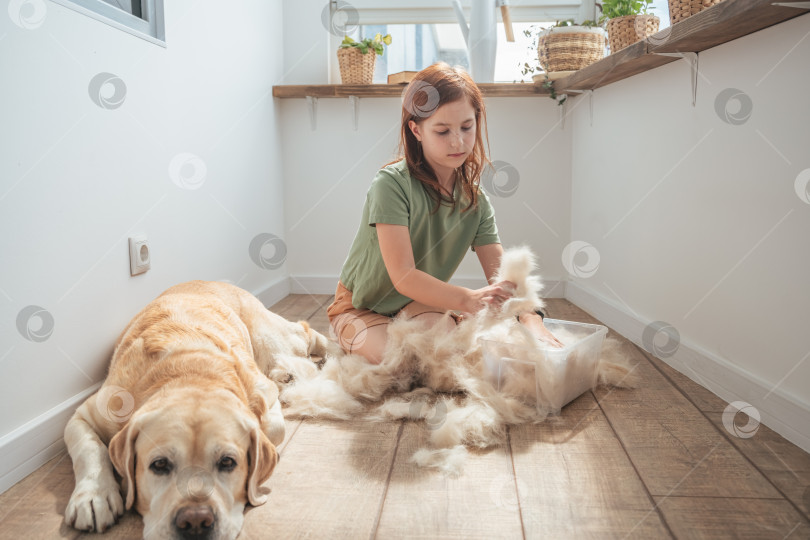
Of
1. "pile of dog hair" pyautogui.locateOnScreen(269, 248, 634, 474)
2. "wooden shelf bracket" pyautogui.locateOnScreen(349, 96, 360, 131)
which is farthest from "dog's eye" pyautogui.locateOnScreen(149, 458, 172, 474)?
"wooden shelf bracket" pyautogui.locateOnScreen(349, 96, 360, 131)

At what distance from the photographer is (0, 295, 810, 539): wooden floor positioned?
4.09ft

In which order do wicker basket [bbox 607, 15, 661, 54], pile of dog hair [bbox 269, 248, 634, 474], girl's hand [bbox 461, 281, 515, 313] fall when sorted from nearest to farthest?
pile of dog hair [bbox 269, 248, 634, 474] < girl's hand [bbox 461, 281, 515, 313] < wicker basket [bbox 607, 15, 661, 54]

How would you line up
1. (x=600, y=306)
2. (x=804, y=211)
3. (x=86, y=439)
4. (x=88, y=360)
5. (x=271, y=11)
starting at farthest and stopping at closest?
1. (x=271, y=11)
2. (x=600, y=306)
3. (x=88, y=360)
4. (x=804, y=211)
5. (x=86, y=439)

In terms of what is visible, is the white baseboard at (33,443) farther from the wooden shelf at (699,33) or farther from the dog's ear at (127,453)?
the wooden shelf at (699,33)

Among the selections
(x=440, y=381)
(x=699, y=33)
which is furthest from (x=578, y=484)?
(x=699, y=33)

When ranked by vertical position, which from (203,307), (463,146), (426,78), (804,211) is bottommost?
(203,307)

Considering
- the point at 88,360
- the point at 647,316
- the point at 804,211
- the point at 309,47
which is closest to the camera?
the point at 804,211

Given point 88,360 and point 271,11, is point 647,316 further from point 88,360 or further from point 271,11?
point 271,11

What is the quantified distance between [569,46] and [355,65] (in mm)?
1092

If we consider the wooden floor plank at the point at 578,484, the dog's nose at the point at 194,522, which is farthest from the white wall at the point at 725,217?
the dog's nose at the point at 194,522

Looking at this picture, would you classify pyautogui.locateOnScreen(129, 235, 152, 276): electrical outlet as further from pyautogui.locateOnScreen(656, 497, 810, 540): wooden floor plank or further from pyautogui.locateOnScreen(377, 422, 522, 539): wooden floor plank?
pyautogui.locateOnScreen(656, 497, 810, 540): wooden floor plank

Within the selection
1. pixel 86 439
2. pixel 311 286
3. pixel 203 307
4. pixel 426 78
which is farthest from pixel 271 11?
pixel 86 439

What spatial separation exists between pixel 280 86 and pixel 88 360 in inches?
83.8

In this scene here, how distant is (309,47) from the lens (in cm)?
372
